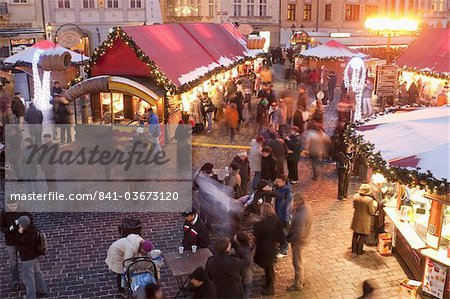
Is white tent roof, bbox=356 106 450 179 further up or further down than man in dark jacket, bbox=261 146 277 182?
further up

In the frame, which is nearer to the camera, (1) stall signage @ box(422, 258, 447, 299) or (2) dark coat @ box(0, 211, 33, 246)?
(2) dark coat @ box(0, 211, 33, 246)

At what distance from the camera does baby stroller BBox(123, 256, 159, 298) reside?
24.2ft

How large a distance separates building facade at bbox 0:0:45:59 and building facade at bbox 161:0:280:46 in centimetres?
1333

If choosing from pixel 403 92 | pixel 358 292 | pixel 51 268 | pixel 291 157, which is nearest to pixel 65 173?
pixel 51 268

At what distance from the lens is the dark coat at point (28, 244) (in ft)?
25.0

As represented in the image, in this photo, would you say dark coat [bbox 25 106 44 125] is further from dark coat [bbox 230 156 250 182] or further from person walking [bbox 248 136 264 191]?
dark coat [bbox 230 156 250 182]

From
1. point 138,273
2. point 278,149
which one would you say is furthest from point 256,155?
point 138,273

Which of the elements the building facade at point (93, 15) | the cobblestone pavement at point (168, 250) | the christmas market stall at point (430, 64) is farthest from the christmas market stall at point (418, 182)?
the building facade at point (93, 15)

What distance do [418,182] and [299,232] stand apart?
6.56ft

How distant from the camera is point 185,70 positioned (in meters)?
18.0

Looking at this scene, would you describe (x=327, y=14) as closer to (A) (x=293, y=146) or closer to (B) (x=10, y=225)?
(A) (x=293, y=146)

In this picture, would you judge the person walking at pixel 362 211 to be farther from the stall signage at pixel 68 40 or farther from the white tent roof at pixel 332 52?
the white tent roof at pixel 332 52

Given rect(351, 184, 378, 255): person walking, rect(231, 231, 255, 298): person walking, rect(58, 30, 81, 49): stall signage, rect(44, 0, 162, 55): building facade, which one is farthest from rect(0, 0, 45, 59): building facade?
rect(231, 231, 255, 298): person walking

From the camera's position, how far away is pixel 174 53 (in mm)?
18375
